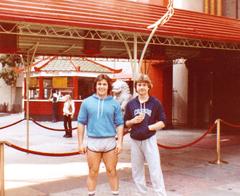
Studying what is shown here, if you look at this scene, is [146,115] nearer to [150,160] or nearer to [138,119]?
[138,119]

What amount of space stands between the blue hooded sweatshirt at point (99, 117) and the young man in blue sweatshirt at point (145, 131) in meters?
0.27

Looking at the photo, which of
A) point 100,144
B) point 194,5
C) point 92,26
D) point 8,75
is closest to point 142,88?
point 100,144

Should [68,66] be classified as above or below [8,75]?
above

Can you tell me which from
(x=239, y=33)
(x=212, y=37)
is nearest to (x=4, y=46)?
(x=212, y=37)

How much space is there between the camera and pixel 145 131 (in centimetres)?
644

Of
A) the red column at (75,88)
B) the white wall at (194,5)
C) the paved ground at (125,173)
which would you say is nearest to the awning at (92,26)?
the paved ground at (125,173)

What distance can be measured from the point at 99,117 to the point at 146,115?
0.69 metres

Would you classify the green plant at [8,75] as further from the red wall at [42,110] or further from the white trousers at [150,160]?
the white trousers at [150,160]

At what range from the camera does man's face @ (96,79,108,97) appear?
639 centimetres

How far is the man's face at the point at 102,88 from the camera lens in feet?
21.0

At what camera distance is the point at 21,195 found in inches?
313

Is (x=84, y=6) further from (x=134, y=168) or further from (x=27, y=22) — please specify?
(x=134, y=168)

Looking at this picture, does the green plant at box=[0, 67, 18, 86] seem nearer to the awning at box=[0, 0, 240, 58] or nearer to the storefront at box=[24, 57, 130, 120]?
the storefront at box=[24, 57, 130, 120]

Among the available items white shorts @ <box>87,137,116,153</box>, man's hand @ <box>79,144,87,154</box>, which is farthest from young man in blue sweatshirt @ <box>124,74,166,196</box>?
man's hand @ <box>79,144,87,154</box>
